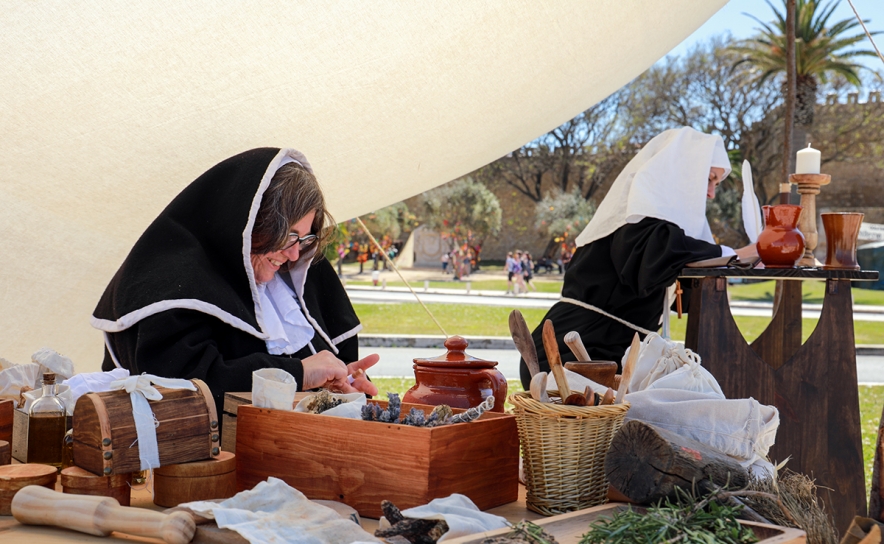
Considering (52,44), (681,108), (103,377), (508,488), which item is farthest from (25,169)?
(681,108)

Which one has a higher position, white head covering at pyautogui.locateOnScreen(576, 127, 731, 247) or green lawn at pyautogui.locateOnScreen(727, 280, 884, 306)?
white head covering at pyautogui.locateOnScreen(576, 127, 731, 247)

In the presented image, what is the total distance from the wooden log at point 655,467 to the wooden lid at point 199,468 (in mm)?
534

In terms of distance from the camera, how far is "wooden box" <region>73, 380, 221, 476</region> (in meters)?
1.06

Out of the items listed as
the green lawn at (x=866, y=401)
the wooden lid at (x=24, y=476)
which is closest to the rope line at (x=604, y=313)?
the wooden lid at (x=24, y=476)

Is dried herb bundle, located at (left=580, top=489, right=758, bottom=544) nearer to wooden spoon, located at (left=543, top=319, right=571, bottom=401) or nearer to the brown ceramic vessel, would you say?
wooden spoon, located at (left=543, top=319, right=571, bottom=401)

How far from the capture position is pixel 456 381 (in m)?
1.29

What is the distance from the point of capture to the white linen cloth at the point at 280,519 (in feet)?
2.99

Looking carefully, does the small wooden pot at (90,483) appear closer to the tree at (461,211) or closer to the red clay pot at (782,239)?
the red clay pot at (782,239)

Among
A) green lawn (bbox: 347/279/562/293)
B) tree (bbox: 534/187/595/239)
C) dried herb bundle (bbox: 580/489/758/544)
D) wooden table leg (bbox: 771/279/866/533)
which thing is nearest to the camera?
dried herb bundle (bbox: 580/489/758/544)

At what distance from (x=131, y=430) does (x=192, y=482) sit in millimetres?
116

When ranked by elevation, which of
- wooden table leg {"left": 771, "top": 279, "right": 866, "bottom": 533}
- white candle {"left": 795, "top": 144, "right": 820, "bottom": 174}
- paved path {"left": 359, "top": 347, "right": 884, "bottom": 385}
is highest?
white candle {"left": 795, "top": 144, "right": 820, "bottom": 174}

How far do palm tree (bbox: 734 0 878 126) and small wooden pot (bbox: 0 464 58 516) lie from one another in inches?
654

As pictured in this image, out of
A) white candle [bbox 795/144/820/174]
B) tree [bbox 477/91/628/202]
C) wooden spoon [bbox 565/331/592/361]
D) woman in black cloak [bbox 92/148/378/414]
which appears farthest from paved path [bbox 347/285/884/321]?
wooden spoon [bbox 565/331/592/361]

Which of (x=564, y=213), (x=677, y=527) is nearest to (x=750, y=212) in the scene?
(x=677, y=527)
